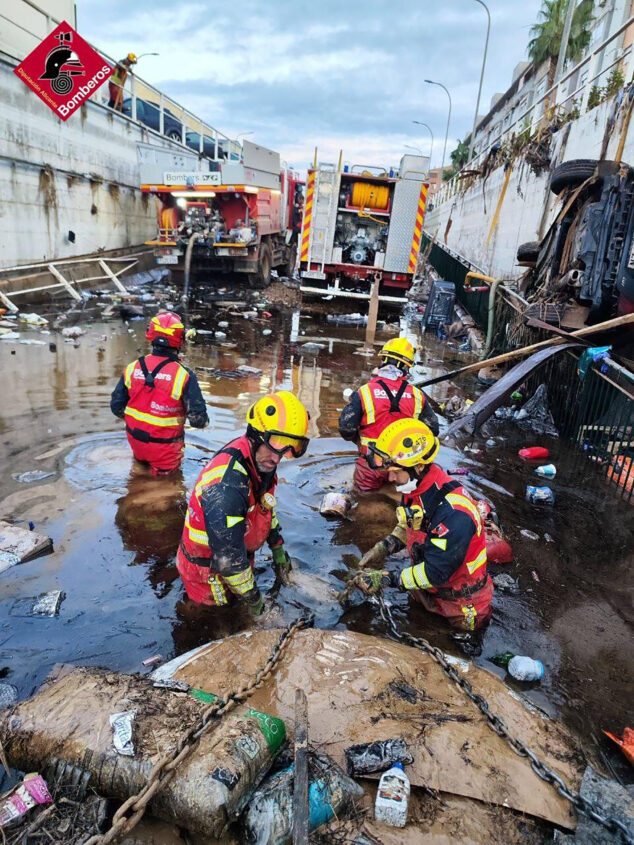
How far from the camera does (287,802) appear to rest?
5.56 ft

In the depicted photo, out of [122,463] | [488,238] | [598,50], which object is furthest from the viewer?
[488,238]

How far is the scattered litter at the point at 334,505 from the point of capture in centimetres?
441

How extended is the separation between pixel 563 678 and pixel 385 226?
36.8ft

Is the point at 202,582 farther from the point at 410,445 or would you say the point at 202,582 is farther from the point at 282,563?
the point at 410,445

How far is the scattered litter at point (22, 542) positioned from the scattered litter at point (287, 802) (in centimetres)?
235

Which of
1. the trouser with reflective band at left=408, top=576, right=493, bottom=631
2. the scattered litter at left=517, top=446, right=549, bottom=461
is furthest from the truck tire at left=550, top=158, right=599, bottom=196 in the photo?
the trouser with reflective band at left=408, top=576, right=493, bottom=631

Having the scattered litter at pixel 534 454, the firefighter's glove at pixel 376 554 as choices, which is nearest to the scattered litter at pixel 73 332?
the scattered litter at pixel 534 454

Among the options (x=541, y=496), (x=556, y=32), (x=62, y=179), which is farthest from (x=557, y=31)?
(x=541, y=496)

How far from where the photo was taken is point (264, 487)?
2916 millimetres

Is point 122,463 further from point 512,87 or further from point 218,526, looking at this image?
Answer: point 512,87

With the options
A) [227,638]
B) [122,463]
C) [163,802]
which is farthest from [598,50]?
[163,802]

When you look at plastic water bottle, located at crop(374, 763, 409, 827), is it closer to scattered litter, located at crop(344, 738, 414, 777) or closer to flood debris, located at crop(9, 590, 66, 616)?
scattered litter, located at crop(344, 738, 414, 777)

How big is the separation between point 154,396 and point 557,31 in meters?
38.7

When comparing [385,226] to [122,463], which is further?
[385,226]
